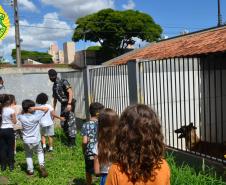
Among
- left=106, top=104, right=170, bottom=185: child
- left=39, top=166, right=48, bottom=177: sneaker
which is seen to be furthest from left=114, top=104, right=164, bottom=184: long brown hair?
left=39, top=166, right=48, bottom=177: sneaker

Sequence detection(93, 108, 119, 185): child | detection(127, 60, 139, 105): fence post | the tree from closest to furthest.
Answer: detection(93, 108, 119, 185): child < detection(127, 60, 139, 105): fence post < the tree

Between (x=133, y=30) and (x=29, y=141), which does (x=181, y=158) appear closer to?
(x=29, y=141)

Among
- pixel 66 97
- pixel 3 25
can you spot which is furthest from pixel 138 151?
pixel 3 25

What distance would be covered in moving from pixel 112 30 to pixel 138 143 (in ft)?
121

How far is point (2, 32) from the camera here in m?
9.80

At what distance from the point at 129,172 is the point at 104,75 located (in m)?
7.11

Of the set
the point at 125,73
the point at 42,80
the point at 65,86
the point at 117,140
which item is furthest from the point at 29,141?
the point at 42,80

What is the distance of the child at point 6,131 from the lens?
6539mm

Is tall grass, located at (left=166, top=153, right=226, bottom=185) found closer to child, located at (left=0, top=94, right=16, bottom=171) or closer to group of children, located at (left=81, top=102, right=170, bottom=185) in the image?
child, located at (left=0, top=94, right=16, bottom=171)

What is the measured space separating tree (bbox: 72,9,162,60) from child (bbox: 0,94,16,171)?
32306mm

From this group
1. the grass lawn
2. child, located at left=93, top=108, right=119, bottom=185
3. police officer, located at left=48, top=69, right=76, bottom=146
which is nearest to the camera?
child, located at left=93, top=108, right=119, bottom=185

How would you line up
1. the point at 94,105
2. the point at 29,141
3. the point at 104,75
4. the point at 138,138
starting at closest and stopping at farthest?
the point at 138,138
the point at 94,105
the point at 29,141
the point at 104,75

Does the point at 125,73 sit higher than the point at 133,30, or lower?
lower

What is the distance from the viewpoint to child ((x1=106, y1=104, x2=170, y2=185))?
6.75ft
